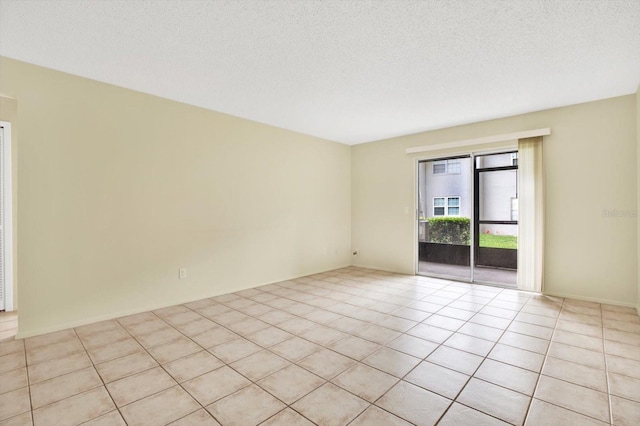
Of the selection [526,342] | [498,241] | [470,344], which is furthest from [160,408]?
[498,241]

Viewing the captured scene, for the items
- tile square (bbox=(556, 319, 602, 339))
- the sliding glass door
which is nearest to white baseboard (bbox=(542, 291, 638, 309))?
tile square (bbox=(556, 319, 602, 339))

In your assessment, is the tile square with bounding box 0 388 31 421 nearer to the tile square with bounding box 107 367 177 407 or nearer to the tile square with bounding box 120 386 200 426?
the tile square with bounding box 107 367 177 407

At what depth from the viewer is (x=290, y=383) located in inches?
81.5

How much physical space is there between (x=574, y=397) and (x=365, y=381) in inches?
50.2

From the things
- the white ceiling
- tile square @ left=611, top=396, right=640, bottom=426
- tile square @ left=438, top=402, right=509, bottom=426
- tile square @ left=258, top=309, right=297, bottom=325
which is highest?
the white ceiling

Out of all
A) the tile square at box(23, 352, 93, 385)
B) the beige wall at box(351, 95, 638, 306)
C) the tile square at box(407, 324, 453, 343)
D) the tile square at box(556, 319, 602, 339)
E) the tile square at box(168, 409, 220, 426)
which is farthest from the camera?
the beige wall at box(351, 95, 638, 306)

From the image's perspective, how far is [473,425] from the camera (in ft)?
5.44

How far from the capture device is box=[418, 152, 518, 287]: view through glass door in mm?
5211

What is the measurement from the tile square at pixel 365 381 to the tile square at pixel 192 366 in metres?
0.93

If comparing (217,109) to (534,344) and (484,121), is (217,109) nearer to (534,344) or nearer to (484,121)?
(484,121)

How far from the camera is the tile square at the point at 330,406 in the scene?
67.7 inches

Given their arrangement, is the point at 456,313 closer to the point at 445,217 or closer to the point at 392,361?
the point at 392,361

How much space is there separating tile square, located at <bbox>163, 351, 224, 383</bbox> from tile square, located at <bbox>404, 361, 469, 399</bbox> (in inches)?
55.9

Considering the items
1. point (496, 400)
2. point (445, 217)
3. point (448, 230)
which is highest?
point (445, 217)
